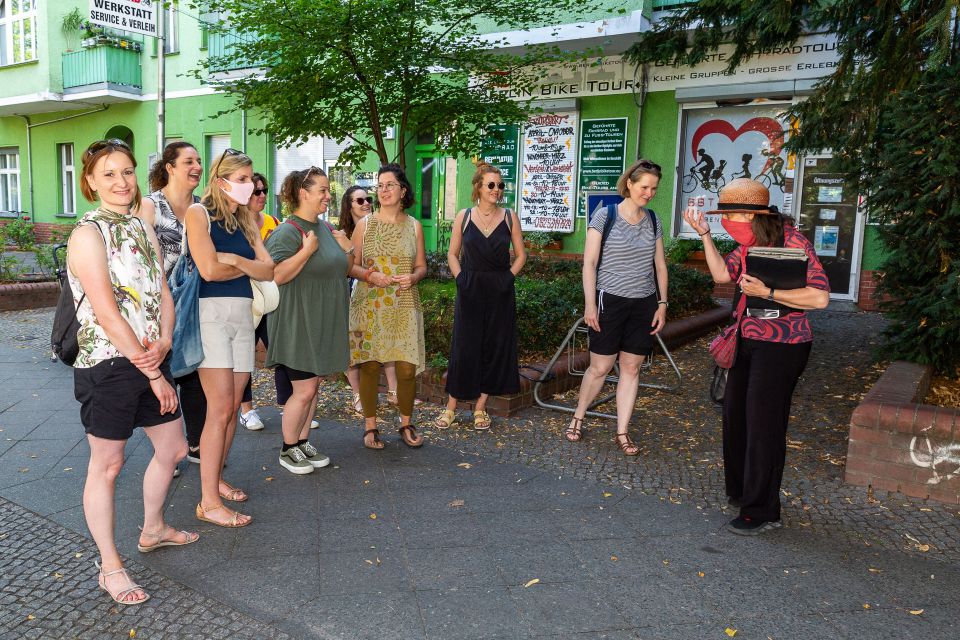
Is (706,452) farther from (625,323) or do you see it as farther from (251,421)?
(251,421)

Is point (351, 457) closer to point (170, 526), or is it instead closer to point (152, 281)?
point (170, 526)

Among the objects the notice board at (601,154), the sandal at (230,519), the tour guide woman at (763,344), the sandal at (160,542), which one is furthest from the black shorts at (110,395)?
the notice board at (601,154)

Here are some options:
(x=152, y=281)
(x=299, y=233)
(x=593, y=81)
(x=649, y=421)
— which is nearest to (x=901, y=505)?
(x=649, y=421)

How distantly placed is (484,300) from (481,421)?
93 centimetres

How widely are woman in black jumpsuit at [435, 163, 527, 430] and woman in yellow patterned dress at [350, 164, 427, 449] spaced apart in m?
0.49

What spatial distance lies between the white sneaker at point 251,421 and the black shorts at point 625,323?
2602 millimetres

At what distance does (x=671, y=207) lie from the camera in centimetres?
1379

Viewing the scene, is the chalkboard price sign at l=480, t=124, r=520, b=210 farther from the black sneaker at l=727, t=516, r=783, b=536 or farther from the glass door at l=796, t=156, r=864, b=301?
the black sneaker at l=727, t=516, r=783, b=536

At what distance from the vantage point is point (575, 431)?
555cm

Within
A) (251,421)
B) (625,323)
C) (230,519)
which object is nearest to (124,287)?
(230,519)

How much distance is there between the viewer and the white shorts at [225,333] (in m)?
3.73

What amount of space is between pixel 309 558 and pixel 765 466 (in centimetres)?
234

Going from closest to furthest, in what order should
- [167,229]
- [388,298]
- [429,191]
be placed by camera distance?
[167,229]
[388,298]
[429,191]

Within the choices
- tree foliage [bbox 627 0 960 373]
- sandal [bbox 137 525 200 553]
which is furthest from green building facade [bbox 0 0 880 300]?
sandal [bbox 137 525 200 553]
